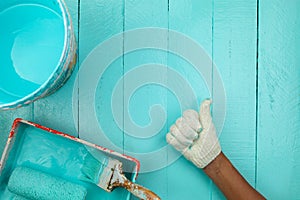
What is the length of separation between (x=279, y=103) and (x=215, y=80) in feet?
0.49

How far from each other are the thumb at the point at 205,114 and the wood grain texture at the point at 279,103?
0.44 feet

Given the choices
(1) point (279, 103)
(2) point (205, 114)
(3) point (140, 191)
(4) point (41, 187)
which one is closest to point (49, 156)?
(4) point (41, 187)

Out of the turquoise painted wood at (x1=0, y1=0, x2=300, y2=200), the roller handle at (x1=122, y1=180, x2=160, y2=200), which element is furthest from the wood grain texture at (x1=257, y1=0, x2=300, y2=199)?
the roller handle at (x1=122, y1=180, x2=160, y2=200)

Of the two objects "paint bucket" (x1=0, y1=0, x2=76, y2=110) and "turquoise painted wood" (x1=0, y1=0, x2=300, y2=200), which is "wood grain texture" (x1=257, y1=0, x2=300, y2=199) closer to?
"turquoise painted wood" (x1=0, y1=0, x2=300, y2=200)

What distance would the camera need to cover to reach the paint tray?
2.77 feet

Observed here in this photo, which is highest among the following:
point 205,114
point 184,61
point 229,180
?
point 184,61

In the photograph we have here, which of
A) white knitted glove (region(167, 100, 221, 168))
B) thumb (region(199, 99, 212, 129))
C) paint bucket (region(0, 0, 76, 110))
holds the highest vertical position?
paint bucket (region(0, 0, 76, 110))

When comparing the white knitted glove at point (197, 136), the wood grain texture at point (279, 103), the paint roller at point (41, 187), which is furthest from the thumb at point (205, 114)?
the paint roller at point (41, 187)

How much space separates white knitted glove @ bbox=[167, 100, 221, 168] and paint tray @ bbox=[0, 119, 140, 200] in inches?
5.0

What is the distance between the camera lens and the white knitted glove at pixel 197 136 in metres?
0.83

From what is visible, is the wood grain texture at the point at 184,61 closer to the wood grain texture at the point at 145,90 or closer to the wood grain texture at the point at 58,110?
the wood grain texture at the point at 145,90

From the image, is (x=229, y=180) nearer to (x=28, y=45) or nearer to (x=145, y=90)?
(x=145, y=90)

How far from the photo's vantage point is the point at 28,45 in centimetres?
80

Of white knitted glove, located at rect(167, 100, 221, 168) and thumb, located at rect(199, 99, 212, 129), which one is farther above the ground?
thumb, located at rect(199, 99, 212, 129)
